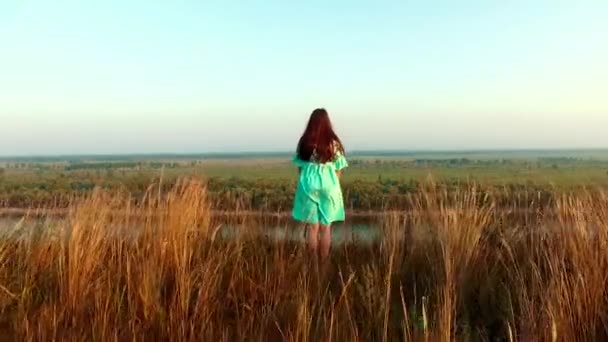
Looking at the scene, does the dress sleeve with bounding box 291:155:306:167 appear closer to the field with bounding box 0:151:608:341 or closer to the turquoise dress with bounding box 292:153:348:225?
the turquoise dress with bounding box 292:153:348:225

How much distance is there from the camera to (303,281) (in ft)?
13.0

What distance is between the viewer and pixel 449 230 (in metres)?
4.70

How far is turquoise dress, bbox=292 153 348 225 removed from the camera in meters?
6.53

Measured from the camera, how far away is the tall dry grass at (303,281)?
120 inches

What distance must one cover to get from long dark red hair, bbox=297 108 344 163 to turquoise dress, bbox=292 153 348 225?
88 mm

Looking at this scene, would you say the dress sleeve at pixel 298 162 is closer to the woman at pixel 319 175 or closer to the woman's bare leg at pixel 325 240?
the woman at pixel 319 175

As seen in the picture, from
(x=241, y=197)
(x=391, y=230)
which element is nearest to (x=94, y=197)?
(x=241, y=197)

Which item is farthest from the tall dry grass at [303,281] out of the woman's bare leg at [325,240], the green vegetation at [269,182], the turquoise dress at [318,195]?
the turquoise dress at [318,195]

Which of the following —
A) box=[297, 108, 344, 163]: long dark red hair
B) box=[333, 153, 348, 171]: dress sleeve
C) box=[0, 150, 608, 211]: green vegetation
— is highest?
box=[297, 108, 344, 163]: long dark red hair

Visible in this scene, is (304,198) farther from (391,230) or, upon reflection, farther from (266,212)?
(391,230)

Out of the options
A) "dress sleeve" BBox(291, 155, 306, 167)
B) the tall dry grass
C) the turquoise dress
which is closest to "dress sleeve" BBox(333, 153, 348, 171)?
the turquoise dress

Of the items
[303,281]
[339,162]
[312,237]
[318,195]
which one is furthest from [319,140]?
[303,281]

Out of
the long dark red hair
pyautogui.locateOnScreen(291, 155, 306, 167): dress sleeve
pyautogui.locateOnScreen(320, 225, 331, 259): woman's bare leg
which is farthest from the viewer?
pyautogui.locateOnScreen(291, 155, 306, 167): dress sleeve

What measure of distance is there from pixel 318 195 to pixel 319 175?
23 centimetres
